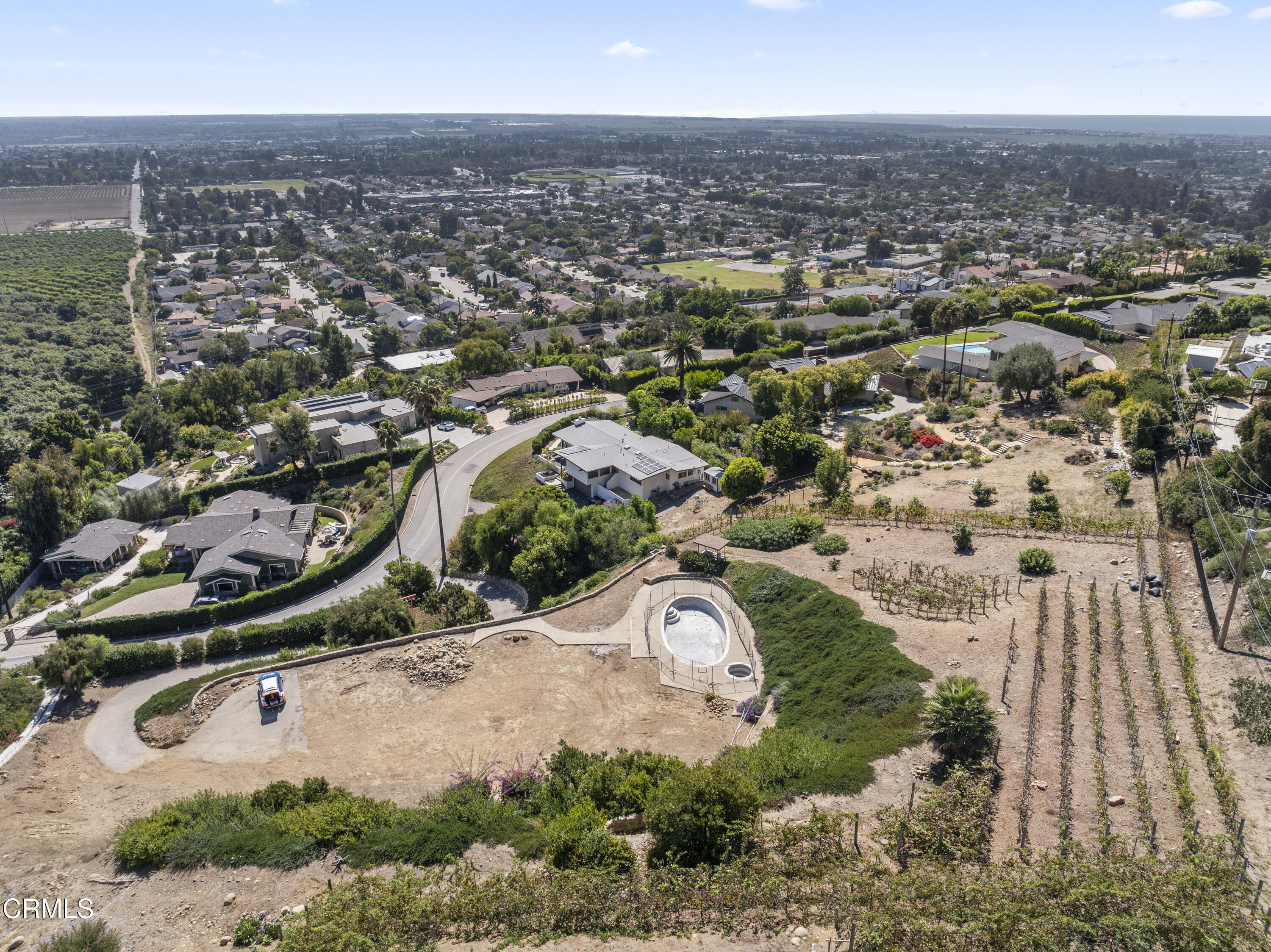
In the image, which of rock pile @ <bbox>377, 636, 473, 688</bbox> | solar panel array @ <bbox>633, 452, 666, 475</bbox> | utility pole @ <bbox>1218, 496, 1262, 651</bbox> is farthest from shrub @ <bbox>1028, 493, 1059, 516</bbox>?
rock pile @ <bbox>377, 636, 473, 688</bbox>

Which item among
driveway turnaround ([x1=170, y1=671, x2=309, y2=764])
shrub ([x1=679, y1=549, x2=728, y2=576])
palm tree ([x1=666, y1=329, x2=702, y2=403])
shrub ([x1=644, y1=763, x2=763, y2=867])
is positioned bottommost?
driveway turnaround ([x1=170, y1=671, x2=309, y2=764])

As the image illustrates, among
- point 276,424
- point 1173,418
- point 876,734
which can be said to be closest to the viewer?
point 876,734

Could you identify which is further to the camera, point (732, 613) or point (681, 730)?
point (732, 613)

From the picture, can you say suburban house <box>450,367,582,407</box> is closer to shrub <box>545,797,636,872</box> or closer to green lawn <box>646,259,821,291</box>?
shrub <box>545,797,636,872</box>

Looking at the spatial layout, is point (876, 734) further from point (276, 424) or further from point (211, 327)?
point (211, 327)

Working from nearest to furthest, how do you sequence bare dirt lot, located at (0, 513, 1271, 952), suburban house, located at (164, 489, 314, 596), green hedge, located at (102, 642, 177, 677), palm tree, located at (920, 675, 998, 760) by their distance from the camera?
bare dirt lot, located at (0, 513, 1271, 952) → palm tree, located at (920, 675, 998, 760) → green hedge, located at (102, 642, 177, 677) → suburban house, located at (164, 489, 314, 596)

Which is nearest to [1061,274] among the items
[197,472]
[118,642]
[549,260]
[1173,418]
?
[1173,418]

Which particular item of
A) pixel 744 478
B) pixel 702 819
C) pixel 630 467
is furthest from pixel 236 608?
pixel 702 819

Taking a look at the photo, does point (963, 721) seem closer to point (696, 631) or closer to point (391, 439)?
point (696, 631)
